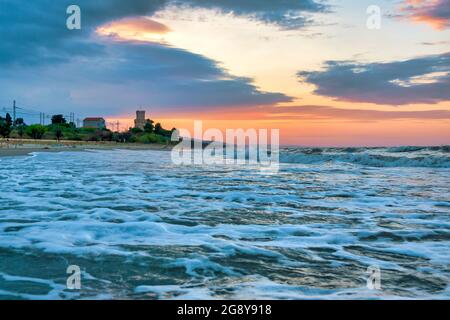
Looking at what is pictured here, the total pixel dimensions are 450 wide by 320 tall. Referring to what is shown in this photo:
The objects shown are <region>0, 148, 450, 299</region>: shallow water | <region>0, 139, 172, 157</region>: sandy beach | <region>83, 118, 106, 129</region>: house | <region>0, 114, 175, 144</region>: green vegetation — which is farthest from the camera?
<region>83, 118, 106, 129</region>: house

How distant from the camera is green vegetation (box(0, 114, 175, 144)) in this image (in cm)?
8300

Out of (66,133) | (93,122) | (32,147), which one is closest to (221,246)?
(32,147)

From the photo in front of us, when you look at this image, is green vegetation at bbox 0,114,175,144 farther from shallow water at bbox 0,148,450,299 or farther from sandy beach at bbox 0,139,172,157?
shallow water at bbox 0,148,450,299

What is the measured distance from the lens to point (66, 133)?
99.8 m

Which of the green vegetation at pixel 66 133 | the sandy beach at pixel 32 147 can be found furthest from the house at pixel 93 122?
the sandy beach at pixel 32 147

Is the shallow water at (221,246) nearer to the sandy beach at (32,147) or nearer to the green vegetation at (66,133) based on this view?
the sandy beach at (32,147)

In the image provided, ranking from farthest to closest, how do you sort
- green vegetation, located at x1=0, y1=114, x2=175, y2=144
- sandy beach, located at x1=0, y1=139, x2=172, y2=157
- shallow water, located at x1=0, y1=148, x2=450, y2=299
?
1. green vegetation, located at x1=0, y1=114, x2=175, y2=144
2. sandy beach, located at x1=0, y1=139, x2=172, y2=157
3. shallow water, located at x1=0, y1=148, x2=450, y2=299

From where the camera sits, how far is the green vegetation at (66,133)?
272ft

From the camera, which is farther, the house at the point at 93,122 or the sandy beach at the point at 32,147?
the house at the point at 93,122

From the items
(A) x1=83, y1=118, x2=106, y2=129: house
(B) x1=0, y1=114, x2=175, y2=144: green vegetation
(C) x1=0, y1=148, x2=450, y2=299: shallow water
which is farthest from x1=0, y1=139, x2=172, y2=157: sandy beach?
(A) x1=83, y1=118, x2=106, y2=129: house

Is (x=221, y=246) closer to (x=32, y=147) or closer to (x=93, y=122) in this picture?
(x=32, y=147)

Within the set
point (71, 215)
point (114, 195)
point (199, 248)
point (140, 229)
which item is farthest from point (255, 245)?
point (114, 195)
